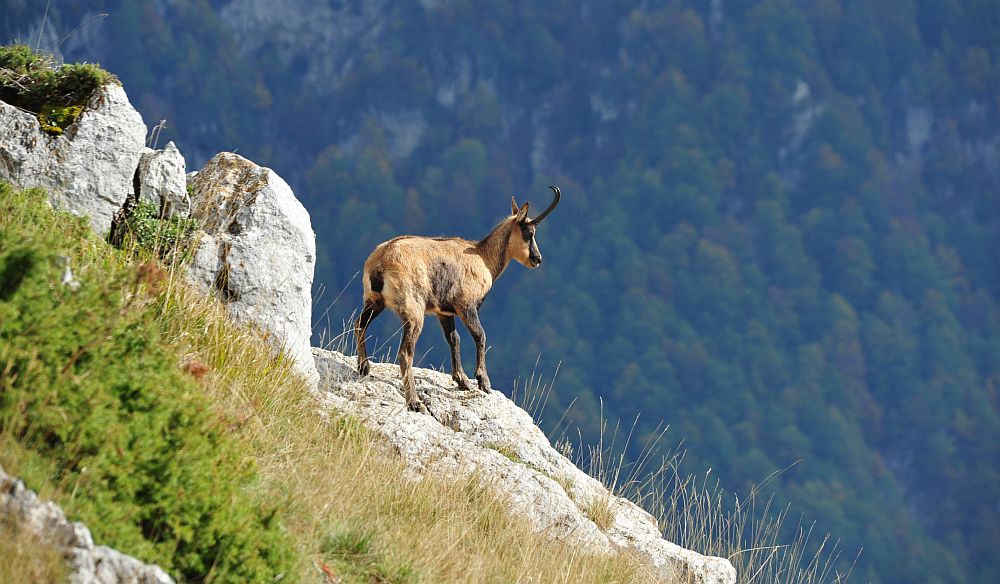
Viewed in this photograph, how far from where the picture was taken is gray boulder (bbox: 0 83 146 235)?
8.11 metres

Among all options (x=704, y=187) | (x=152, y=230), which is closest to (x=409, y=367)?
(x=152, y=230)

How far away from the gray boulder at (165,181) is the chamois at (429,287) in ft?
5.40

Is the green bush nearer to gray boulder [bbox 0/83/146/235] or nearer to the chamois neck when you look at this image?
gray boulder [bbox 0/83/146/235]

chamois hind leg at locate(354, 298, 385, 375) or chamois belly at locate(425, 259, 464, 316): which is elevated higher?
chamois belly at locate(425, 259, 464, 316)

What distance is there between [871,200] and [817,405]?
79.7 feet

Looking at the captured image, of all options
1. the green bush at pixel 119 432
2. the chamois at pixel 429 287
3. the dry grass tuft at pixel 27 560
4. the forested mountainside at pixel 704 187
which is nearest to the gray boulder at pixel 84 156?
the chamois at pixel 429 287

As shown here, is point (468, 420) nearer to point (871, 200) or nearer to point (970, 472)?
point (970, 472)

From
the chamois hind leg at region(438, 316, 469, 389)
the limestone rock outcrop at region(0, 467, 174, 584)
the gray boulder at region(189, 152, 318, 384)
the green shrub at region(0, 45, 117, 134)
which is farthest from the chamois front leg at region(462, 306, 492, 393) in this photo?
the limestone rock outcrop at region(0, 467, 174, 584)

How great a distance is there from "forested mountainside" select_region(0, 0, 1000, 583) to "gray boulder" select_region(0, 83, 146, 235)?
62297 millimetres

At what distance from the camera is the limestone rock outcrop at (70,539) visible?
4359 mm

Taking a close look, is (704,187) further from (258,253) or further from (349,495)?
(349,495)

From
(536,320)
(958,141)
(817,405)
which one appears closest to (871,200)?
(958,141)

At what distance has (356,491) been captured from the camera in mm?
6977

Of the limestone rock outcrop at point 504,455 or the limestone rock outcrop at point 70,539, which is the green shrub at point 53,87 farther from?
the limestone rock outcrop at point 70,539
